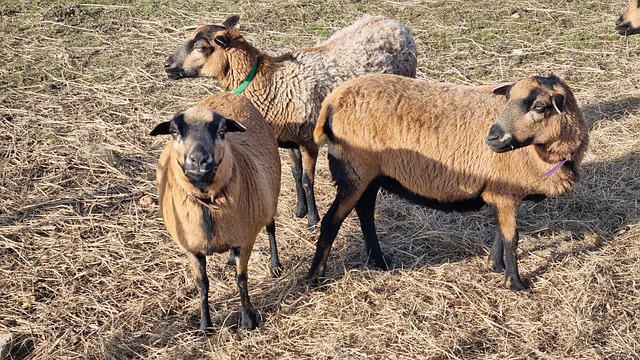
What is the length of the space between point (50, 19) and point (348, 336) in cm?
781

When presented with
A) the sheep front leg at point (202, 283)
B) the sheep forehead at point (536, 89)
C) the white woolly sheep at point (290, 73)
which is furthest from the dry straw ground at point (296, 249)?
the sheep forehead at point (536, 89)

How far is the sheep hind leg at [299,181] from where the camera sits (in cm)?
609

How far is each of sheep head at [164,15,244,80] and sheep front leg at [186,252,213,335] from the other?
85.8 inches

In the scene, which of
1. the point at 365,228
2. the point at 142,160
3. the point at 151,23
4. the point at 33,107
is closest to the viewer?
the point at 365,228

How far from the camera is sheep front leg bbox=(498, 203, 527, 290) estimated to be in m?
4.88

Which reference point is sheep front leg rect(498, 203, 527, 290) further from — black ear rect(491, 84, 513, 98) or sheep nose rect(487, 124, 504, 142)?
black ear rect(491, 84, 513, 98)

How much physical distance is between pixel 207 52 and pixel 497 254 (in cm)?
304

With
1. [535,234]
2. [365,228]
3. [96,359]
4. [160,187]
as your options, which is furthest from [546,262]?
[96,359]

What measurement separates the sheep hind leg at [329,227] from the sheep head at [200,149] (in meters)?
0.99

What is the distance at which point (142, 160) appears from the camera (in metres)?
6.85

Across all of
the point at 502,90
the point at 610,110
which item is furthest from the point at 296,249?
the point at 610,110

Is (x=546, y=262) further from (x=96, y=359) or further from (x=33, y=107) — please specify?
(x=33, y=107)

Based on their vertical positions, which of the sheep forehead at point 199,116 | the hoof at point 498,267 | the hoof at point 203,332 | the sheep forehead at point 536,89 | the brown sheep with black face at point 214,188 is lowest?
the hoof at point 203,332

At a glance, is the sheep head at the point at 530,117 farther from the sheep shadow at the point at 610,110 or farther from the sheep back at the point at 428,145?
the sheep shadow at the point at 610,110
